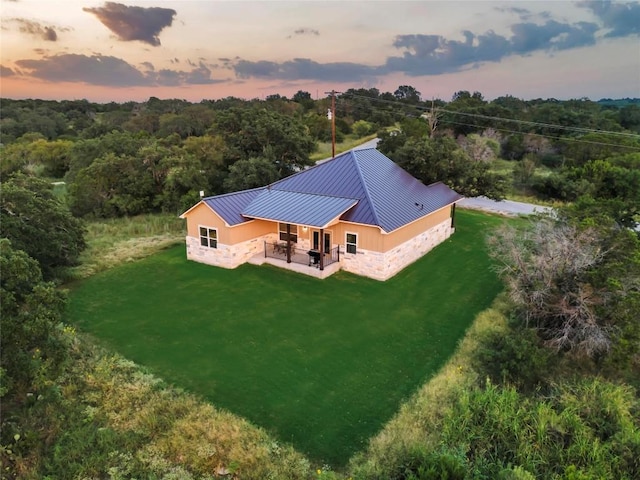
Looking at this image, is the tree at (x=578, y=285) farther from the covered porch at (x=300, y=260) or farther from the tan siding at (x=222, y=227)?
the tan siding at (x=222, y=227)

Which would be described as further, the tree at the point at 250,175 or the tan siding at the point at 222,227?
the tree at the point at 250,175

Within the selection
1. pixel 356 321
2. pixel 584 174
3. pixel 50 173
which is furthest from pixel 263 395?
pixel 50 173

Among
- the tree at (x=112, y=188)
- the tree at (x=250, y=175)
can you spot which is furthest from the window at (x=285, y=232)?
the tree at (x=112, y=188)

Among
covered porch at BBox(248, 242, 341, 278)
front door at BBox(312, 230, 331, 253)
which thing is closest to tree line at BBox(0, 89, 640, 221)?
covered porch at BBox(248, 242, 341, 278)

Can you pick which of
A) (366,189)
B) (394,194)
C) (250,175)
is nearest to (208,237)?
(366,189)

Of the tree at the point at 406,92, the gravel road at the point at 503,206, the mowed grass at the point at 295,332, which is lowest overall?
the mowed grass at the point at 295,332

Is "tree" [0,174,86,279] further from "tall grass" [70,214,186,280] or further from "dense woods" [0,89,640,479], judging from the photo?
"tall grass" [70,214,186,280]

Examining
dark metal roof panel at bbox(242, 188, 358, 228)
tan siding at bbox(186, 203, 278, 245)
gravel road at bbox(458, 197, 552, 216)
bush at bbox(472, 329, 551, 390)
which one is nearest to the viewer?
bush at bbox(472, 329, 551, 390)

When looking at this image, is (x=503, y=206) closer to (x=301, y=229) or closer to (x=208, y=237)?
(x=301, y=229)
